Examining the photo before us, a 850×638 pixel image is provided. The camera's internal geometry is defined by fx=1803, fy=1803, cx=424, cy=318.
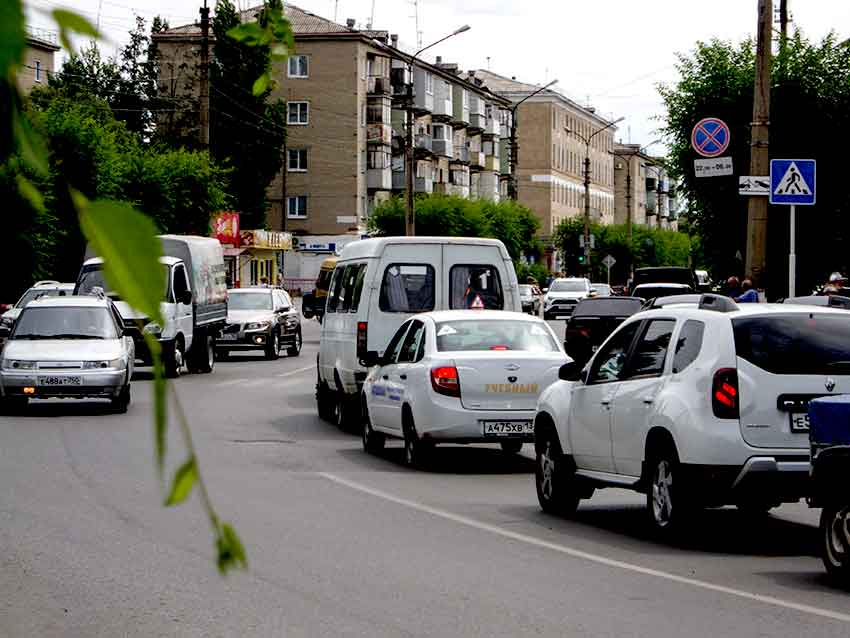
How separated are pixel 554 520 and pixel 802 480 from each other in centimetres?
270

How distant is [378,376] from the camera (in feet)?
64.1

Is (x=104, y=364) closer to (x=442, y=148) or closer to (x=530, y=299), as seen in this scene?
(x=530, y=299)

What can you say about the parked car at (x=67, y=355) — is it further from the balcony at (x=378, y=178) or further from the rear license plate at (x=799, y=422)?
the balcony at (x=378, y=178)

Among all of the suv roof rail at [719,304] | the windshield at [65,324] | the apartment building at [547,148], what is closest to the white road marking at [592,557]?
the suv roof rail at [719,304]

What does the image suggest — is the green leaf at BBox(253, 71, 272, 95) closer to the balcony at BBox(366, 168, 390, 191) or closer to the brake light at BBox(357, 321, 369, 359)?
the brake light at BBox(357, 321, 369, 359)

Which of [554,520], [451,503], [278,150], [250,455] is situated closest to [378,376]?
[250,455]

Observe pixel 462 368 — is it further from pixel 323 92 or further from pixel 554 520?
pixel 323 92

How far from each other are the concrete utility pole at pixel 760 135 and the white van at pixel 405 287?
12.2 ft

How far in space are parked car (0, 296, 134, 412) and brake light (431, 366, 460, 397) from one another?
327 inches

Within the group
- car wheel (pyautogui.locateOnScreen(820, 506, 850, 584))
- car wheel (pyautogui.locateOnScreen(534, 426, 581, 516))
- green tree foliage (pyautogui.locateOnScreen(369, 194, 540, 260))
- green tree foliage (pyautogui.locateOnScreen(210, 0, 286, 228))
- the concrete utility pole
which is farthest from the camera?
green tree foliage (pyautogui.locateOnScreen(210, 0, 286, 228))

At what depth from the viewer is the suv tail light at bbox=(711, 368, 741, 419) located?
1131 centimetres

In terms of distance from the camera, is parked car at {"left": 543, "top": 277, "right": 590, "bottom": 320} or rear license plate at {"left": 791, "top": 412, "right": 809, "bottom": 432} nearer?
rear license plate at {"left": 791, "top": 412, "right": 809, "bottom": 432}

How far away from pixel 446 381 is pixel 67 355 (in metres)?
9.30

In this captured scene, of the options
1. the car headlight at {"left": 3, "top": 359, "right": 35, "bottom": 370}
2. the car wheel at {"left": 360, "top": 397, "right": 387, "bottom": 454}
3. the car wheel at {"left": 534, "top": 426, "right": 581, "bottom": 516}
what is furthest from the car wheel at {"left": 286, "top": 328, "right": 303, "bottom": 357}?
the car wheel at {"left": 534, "top": 426, "right": 581, "bottom": 516}
